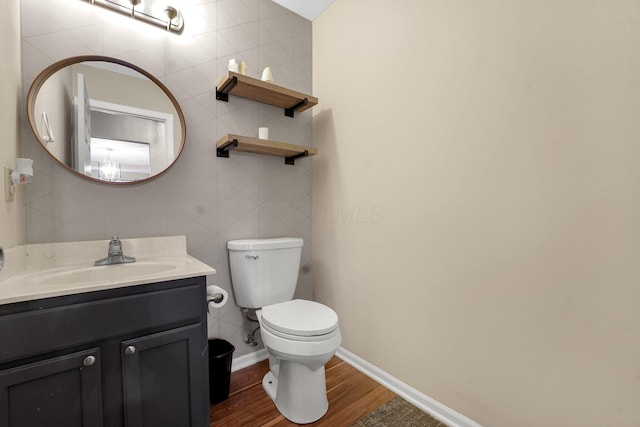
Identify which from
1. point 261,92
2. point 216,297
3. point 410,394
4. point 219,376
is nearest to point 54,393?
point 216,297

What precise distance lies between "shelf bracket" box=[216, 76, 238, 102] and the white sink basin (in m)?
1.05

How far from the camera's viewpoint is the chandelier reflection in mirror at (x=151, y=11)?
1.42 metres

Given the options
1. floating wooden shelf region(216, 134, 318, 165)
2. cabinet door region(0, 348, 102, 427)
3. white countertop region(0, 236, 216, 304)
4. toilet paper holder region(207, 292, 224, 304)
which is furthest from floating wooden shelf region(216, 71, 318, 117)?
cabinet door region(0, 348, 102, 427)

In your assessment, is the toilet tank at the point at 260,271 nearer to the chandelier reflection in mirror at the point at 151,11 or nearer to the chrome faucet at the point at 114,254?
the chrome faucet at the point at 114,254

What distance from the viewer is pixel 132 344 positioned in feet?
3.27

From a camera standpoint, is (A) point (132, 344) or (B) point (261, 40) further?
(B) point (261, 40)

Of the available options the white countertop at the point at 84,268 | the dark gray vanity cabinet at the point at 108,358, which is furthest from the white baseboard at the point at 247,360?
the white countertop at the point at 84,268

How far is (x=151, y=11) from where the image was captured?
4.98ft

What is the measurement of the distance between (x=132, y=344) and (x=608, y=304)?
64.1 inches

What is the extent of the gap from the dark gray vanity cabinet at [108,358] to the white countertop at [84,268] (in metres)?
0.03

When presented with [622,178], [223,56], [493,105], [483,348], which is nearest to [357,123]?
[493,105]

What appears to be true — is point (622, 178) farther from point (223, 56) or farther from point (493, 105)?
point (223, 56)

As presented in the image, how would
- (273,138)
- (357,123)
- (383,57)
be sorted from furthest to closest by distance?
(273,138) < (357,123) < (383,57)

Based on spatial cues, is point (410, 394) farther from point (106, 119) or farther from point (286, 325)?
point (106, 119)
